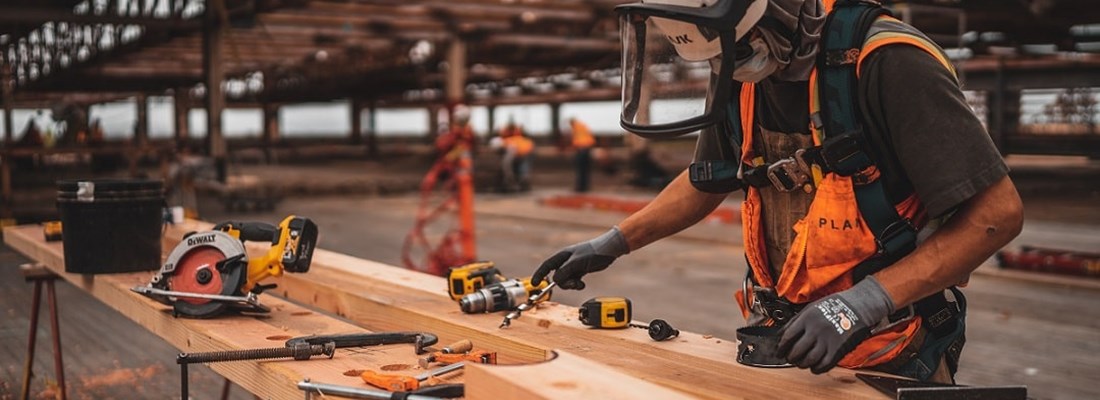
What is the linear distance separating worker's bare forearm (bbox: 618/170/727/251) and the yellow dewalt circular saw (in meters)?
1.02

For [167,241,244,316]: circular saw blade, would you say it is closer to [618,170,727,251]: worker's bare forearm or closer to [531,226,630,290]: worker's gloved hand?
[531,226,630,290]: worker's gloved hand

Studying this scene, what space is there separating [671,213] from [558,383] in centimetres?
118

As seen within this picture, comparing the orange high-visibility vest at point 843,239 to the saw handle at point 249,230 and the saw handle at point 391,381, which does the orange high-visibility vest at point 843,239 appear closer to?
the saw handle at point 391,381

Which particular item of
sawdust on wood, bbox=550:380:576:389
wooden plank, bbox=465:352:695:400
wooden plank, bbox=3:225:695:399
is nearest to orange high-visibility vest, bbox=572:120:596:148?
wooden plank, bbox=3:225:695:399

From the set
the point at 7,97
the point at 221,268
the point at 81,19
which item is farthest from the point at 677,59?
the point at 81,19

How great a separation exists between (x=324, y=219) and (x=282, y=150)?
21.2 m

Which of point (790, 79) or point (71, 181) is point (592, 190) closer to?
point (71, 181)

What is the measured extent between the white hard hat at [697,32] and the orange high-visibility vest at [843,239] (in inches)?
9.8

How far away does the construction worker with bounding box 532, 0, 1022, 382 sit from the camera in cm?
197

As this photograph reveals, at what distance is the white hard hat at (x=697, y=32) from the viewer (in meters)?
2.02

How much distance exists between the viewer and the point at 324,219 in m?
15.4

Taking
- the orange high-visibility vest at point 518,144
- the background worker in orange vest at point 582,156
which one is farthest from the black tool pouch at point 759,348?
the orange high-visibility vest at point 518,144

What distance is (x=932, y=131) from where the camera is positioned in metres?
1.98

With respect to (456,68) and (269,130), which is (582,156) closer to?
(456,68)
